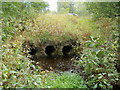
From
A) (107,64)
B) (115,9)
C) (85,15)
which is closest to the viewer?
(107,64)

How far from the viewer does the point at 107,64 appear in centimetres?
222

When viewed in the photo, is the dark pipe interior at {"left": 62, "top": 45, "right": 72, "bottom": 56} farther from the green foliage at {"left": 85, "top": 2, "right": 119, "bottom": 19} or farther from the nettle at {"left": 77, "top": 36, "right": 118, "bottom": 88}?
the nettle at {"left": 77, "top": 36, "right": 118, "bottom": 88}

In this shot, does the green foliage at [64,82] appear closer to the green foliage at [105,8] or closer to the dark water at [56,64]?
the dark water at [56,64]

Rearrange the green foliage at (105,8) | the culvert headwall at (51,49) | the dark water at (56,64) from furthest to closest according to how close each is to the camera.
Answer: the culvert headwall at (51,49), the green foliage at (105,8), the dark water at (56,64)

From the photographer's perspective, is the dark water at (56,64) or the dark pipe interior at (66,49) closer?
the dark water at (56,64)

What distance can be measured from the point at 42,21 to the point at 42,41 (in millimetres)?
996

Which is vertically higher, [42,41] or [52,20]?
[52,20]

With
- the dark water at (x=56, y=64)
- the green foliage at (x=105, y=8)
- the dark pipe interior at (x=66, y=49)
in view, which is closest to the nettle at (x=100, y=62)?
Answer: the dark water at (x=56, y=64)

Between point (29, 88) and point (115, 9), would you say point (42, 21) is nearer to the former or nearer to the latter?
point (115, 9)

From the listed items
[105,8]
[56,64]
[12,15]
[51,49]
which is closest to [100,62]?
[56,64]

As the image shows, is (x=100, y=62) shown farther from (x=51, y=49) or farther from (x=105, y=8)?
(x=51, y=49)

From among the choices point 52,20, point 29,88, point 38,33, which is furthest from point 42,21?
→ point 29,88

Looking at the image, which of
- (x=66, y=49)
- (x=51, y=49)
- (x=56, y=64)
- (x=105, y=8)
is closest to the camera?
(x=56, y=64)

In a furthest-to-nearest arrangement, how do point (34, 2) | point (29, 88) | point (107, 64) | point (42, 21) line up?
point (42, 21), point (34, 2), point (107, 64), point (29, 88)
